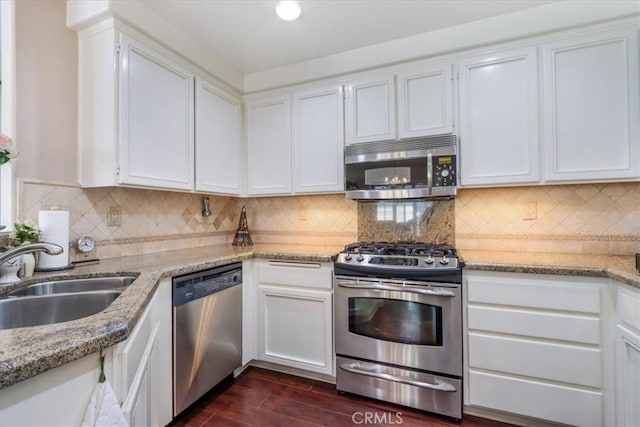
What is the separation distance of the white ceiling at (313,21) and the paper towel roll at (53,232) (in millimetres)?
1320

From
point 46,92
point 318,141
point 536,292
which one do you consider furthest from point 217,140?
point 536,292

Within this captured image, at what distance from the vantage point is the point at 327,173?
8.05 feet

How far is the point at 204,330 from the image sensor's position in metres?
1.88

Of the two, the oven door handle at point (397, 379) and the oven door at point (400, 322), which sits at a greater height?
the oven door at point (400, 322)

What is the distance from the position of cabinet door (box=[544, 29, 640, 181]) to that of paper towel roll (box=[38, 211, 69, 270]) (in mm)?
2768

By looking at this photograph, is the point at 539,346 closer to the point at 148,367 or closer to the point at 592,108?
the point at 592,108

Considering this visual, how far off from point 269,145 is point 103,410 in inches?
87.7

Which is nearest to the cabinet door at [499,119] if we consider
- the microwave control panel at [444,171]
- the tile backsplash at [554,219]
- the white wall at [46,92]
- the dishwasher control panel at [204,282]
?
the microwave control panel at [444,171]

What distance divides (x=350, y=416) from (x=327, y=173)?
1.65 meters

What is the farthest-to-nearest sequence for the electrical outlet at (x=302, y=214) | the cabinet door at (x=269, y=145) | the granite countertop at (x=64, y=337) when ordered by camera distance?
1. the electrical outlet at (x=302, y=214)
2. the cabinet door at (x=269, y=145)
3. the granite countertop at (x=64, y=337)

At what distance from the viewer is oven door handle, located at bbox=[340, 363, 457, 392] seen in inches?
70.4

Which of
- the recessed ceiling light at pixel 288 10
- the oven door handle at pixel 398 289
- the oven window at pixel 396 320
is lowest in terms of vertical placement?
the oven window at pixel 396 320

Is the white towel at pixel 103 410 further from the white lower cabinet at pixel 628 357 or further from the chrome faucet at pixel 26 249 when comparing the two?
the white lower cabinet at pixel 628 357

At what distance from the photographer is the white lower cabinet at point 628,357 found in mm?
1350
